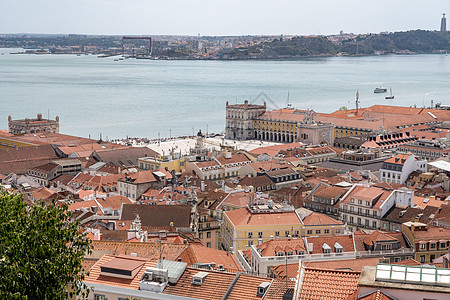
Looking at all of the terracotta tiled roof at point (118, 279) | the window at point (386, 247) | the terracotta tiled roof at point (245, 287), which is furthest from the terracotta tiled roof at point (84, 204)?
the terracotta tiled roof at point (245, 287)

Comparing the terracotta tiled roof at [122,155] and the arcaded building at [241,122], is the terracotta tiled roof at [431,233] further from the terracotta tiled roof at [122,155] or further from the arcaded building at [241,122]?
the arcaded building at [241,122]

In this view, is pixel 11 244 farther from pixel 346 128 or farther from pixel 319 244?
pixel 346 128

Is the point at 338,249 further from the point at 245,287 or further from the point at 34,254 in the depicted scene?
the point at 34,254

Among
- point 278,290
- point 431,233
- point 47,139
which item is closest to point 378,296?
point 278,290

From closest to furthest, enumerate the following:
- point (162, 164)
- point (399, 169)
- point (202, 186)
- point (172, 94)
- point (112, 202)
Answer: point (112, 202) < point (202, 186) < point (399, 169) < point (162, 164) < point (172, 94)

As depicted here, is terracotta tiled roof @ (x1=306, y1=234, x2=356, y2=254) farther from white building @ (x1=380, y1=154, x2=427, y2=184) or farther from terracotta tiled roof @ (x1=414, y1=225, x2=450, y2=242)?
white building @ (x1=380, y1=154, x2=427, y2=184)

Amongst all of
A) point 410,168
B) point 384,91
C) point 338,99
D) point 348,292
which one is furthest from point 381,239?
point 384,91
